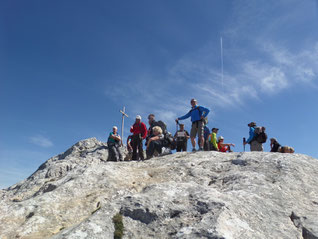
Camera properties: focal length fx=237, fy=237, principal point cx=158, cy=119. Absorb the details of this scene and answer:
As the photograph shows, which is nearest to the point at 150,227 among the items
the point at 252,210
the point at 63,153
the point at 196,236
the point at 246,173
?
the point at 196,236

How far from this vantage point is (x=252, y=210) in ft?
18.2

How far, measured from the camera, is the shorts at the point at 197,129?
13703 millimetres

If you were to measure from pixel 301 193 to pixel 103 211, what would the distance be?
5907 millimetres

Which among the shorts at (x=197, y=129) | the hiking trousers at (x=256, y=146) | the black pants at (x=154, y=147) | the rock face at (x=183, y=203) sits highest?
the shorts at (x=197, y=129)

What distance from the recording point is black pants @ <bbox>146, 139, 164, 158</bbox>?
1386 cm

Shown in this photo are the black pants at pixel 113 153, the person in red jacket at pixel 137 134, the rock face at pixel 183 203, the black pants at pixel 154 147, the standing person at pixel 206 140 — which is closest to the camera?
the rock face at pixel 183 203

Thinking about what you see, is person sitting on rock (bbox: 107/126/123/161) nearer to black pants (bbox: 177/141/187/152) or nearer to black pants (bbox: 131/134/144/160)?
black pants (bbox: 131/134/144/160)

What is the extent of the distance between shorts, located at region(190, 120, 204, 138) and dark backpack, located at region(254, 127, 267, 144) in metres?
4.04

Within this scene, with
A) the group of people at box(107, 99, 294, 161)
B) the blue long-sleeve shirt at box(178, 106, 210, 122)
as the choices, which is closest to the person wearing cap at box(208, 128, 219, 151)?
the group of people at box(107, 99, 294, 161)

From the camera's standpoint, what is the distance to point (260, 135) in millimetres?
15055

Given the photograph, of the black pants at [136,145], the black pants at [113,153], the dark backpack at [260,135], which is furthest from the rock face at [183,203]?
the black pants at [113,153]

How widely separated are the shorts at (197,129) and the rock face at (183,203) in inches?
157

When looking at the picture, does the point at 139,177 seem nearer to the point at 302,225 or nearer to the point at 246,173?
the point at 246,173

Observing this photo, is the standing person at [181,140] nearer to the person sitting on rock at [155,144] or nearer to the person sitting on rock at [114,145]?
the person sitting on rock at [155,144]
